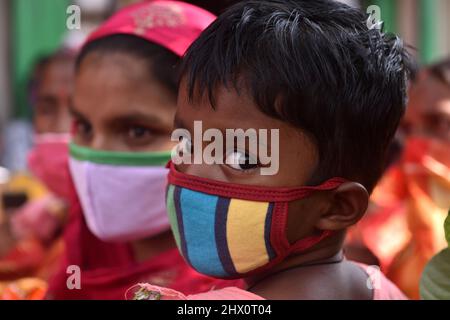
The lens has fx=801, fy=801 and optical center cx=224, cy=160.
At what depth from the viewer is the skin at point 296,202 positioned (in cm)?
129

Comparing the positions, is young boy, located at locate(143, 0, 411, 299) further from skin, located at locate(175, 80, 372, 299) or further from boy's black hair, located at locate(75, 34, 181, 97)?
boy's black hair, located at locate(75, 34, 181, 97)

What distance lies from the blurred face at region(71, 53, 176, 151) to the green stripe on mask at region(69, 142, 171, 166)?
15mm

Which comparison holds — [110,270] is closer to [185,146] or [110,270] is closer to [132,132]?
[132,132]

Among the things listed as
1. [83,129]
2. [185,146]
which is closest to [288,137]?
[185,146]

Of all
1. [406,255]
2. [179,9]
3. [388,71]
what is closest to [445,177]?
[406,255]

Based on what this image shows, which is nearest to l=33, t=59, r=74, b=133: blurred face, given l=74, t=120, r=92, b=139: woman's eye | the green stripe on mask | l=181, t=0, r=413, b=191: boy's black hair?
l=74, t=120, r=92, b=139: woman's eye

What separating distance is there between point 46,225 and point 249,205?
87.8 inches

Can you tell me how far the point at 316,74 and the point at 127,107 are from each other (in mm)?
701

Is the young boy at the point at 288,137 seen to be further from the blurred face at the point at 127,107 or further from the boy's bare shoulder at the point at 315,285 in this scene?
the blurred face at the point at 127,107

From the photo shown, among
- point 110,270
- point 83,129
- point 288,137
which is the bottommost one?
point 110,270

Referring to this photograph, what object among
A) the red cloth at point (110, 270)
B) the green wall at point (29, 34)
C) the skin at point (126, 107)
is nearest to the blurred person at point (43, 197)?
the red cloth at point (110, 270)

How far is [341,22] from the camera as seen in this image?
1.37m

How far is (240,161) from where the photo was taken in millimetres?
1305
